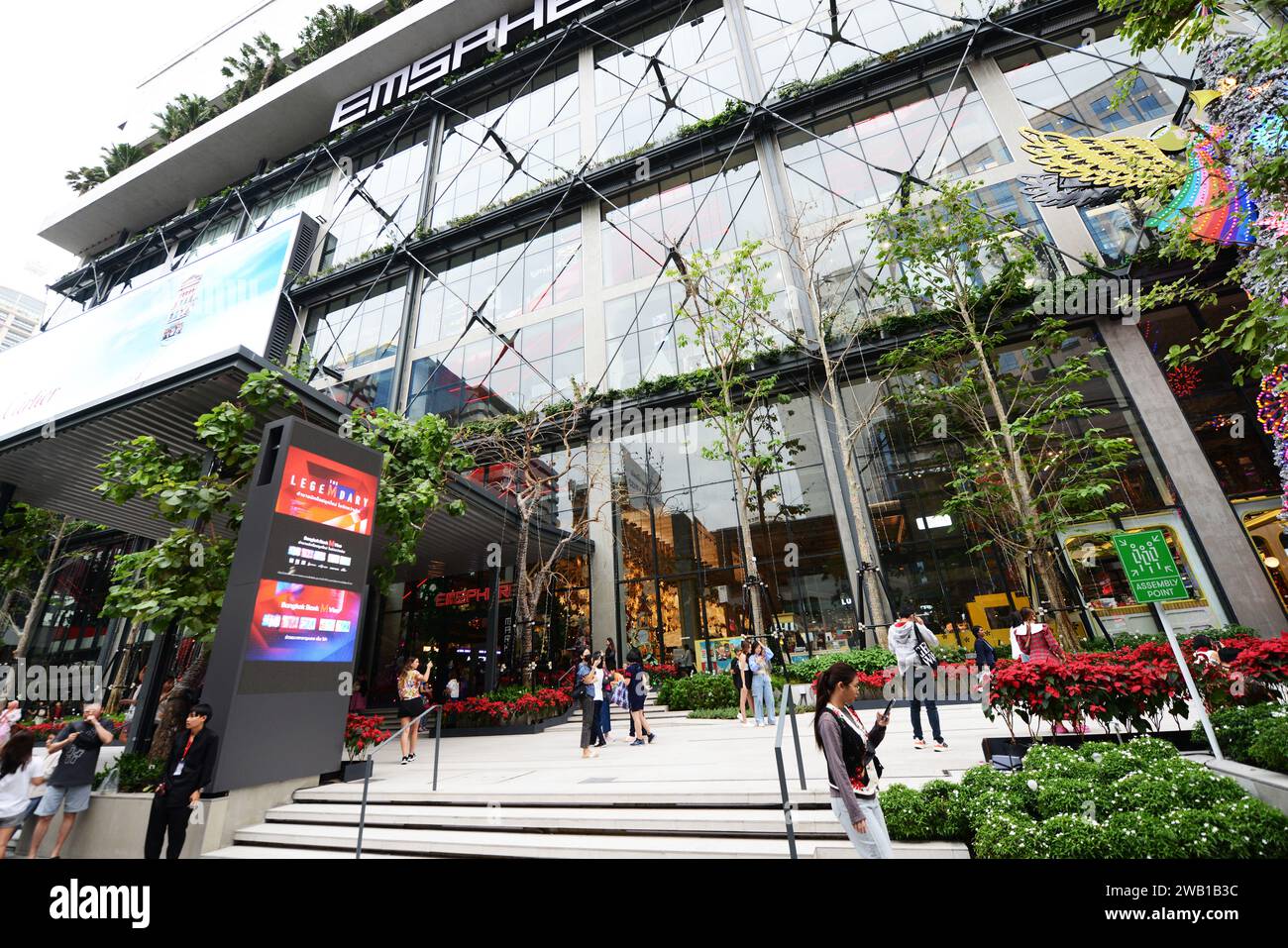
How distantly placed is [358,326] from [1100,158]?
29178 millimetres

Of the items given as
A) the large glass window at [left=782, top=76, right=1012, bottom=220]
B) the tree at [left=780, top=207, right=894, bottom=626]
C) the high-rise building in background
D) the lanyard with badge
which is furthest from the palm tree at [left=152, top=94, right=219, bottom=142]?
the high-rise building in background

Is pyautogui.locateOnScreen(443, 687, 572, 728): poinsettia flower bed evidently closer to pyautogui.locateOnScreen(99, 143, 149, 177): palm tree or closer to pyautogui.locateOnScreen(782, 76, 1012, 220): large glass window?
pyautogui.locateOnScreen(782, 76, 1012, 220): large glass window

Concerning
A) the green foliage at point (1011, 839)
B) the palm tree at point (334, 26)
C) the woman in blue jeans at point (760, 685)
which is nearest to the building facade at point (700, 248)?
the palm tree at point (334, 26)

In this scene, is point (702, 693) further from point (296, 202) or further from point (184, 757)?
point (296, 202)

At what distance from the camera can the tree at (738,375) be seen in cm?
1584

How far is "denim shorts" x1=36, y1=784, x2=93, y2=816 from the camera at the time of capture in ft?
21.0

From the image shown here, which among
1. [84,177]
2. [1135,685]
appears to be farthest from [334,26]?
[1135,685]

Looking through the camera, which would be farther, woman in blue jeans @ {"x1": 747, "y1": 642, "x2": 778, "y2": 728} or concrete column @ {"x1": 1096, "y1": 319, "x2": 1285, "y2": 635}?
concrete column @ {"x1": 1096, "y1": 319, "x2": 1285, "y2": 635}

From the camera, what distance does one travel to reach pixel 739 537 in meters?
17.3

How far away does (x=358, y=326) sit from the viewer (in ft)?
87.2

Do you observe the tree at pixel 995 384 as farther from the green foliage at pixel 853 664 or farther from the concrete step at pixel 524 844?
the concrete step at pixel 524 844

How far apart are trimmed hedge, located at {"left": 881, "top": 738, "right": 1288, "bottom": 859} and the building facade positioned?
1100 cm

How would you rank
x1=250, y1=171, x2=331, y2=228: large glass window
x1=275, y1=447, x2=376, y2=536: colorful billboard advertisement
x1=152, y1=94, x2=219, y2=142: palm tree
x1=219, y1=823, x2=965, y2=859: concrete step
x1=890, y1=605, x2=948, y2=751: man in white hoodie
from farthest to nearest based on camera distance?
x1=152, y1=94, x2=219, y2=142: palm tree → x1=250, y1=171, x2=331, y2=228: large glass window → x1=890, y1=605, x2=948, y2=751: man in white hoodie → x1=275, y1=447, x2=376, y2=536: colorful billboard advertisement → x1=219, y1=823, x2=965, y2=859: concrete step

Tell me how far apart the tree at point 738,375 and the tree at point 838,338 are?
1440mm
